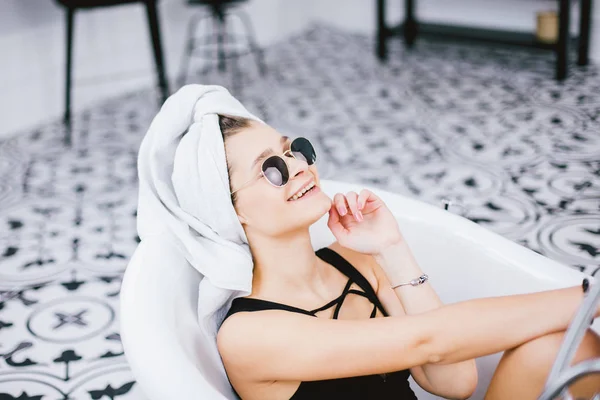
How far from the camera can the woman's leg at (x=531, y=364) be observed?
3.14 feet

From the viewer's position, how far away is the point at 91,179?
2.98m

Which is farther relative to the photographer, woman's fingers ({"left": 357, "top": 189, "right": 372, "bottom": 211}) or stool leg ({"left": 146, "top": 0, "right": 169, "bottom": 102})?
stool leg ({"left": 146, "top": 0, "right": 169, "bottom": 102})

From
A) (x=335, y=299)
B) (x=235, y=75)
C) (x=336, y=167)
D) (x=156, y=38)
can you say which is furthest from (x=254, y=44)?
(x=335, y=299)

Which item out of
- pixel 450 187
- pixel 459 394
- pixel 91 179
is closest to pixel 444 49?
pixel 450 187

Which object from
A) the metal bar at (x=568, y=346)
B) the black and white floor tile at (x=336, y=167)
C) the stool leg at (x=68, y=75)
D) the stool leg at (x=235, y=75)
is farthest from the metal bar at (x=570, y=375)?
the stool leg at (x=235, y=75)

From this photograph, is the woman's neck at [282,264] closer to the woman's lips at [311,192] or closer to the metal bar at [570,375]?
the woman's lips at [311,192]

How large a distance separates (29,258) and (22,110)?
1561 mm

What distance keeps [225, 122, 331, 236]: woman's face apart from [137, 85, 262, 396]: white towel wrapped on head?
0.07 feet

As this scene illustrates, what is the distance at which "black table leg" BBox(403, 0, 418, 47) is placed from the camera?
444 centimetres

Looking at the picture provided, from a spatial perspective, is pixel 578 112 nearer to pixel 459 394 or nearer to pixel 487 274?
pixel 487 274

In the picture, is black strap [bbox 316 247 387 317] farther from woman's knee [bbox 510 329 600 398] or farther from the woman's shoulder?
woman's knee [bbox 510 329 600 398]

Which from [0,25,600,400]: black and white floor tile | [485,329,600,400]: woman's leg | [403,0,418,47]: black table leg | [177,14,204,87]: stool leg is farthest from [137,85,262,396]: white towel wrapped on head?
[403,0,418,47]: black table leg

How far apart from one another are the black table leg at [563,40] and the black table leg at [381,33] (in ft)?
3.79

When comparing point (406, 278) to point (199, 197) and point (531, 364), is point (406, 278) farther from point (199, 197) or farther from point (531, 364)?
point (199, 197)
